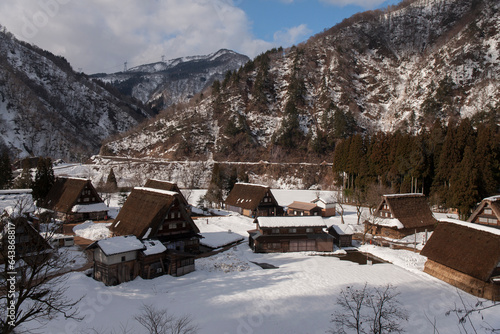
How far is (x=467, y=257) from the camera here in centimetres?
2092

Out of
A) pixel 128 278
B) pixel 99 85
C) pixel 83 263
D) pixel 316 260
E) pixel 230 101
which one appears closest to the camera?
pixel 128 278

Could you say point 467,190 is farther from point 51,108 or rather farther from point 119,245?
point 51,108

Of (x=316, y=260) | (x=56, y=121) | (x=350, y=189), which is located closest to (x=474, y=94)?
(x=350, y=189)

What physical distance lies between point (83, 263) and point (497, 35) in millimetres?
119459

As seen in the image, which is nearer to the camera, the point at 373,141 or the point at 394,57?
the point at 373,141

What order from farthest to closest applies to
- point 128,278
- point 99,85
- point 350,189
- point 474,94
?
point 99,85
point 474,94
point 350,189
point 128,278

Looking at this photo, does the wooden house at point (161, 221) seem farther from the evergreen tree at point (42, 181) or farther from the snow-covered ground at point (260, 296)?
the evergreen tree at point (42, 181)

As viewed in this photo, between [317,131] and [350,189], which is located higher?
[317,131]

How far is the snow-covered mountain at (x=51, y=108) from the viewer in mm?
98894

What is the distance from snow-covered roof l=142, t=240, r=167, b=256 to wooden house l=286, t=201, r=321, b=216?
80.6 feet

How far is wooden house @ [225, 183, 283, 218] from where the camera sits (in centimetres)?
4322

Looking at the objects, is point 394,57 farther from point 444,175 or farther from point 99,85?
point 99,85

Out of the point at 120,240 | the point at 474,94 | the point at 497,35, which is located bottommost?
the point at 120,240

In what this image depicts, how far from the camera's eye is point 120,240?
67.5 ft
